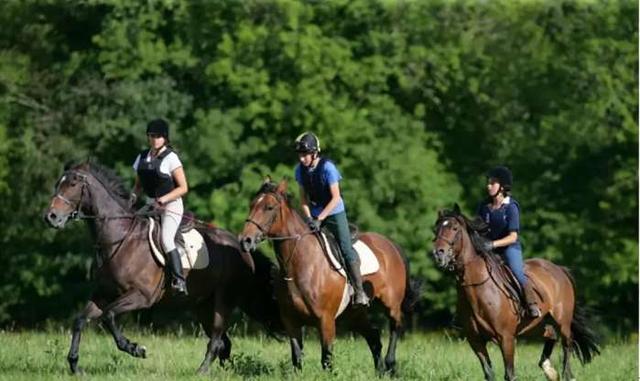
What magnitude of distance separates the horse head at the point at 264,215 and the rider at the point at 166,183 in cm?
121

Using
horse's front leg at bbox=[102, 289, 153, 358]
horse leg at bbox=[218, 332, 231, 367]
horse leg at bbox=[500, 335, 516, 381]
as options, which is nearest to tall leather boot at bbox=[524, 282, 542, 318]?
horse leg at bbox=[500, 335, 516, 381]

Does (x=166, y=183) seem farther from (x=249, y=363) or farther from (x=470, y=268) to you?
(x=470, y=268)

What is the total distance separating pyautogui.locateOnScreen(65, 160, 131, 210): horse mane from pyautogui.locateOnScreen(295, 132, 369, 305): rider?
203cm

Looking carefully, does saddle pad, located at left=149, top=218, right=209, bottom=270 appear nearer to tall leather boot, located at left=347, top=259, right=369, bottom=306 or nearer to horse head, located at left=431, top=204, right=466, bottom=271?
tall leather boot, located at left=347, top=259, right=369, bottom=306

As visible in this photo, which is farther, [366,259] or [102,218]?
[366,259]

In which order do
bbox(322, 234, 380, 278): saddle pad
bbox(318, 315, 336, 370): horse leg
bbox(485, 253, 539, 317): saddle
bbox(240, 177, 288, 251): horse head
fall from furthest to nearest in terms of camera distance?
bbox(322, 234, 380, 278): saddle pad, bbox(485, 253, 539, 317): saddle, bbox(318, 315, 336, 370): horse leg, bbox(240, 177, 288, 251): horse head

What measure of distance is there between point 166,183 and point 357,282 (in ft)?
8.14

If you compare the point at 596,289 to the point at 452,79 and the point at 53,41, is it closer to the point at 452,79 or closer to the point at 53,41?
the point at 452,79

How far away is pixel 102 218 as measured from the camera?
50.6ft

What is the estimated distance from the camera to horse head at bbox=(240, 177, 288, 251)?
14336 millimetres

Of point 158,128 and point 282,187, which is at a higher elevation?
point 158,128

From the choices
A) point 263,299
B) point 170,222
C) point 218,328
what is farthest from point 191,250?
point 263,299

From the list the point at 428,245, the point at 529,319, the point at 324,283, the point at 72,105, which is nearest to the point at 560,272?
the point at 529,319

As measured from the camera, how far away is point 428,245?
39.2 m
